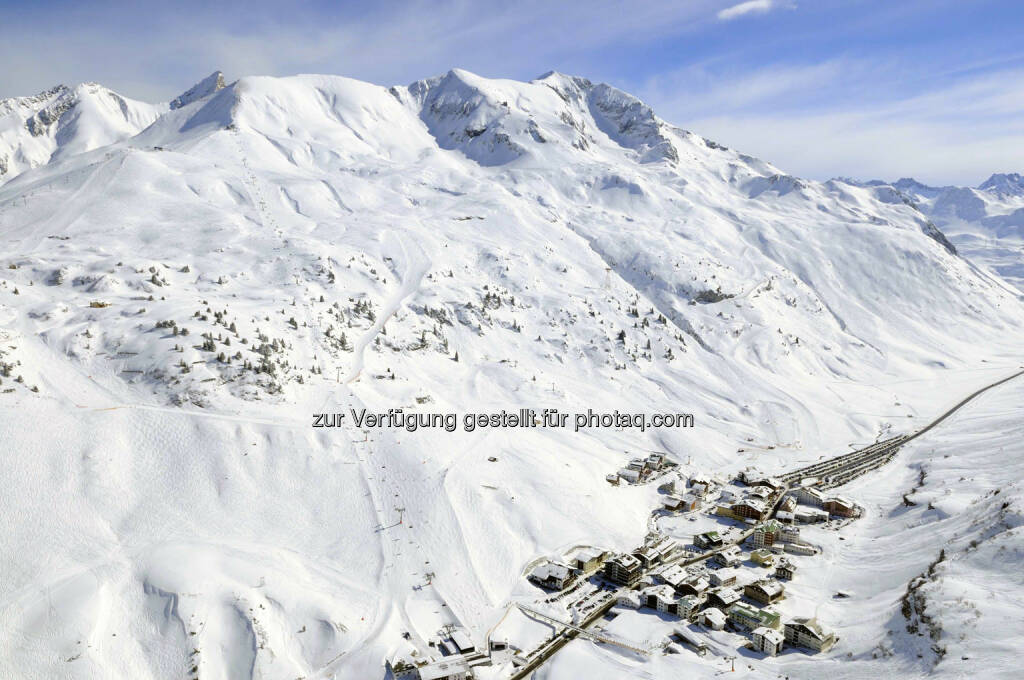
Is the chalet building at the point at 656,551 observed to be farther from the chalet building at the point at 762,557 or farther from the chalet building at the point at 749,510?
the chalet building at the point at 749,510

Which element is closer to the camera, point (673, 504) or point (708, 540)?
point (708, 540)

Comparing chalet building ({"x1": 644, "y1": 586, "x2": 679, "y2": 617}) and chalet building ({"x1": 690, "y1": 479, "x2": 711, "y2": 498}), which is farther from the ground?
chalet building ({"x1": 690, "y1": 479, "x2": 711, "y2": 498})

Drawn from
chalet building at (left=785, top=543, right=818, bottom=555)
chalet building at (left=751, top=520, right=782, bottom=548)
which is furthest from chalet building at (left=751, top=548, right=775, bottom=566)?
chalet building at (left=785, top=543, right=818, bottom=555)

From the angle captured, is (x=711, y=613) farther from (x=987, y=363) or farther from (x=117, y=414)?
(x=987, y=363)

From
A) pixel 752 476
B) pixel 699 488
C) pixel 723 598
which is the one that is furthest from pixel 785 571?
pixel 752 476

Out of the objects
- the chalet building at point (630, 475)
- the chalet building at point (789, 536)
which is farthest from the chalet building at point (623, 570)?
the chalet building at point (630, 475)

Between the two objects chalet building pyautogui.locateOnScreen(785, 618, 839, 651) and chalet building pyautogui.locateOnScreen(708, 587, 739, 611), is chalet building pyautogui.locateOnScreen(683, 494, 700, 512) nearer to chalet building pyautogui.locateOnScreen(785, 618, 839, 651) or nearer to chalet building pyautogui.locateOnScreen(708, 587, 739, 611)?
chalet building pyautogui.locateOnScreen(708, 587, 739, 611)

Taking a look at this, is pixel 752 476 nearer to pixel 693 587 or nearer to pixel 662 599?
pixel 693 587
